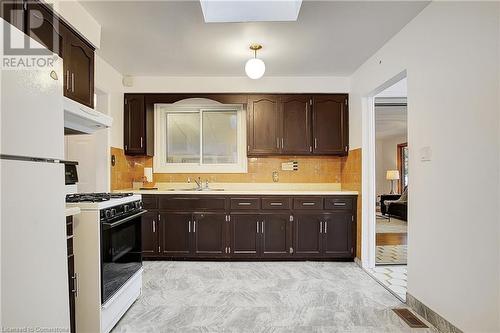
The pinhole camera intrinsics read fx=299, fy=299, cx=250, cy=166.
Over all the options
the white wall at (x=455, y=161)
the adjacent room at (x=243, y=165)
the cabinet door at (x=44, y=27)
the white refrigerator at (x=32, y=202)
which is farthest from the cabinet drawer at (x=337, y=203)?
the cabinet door at (x=44, y=27)

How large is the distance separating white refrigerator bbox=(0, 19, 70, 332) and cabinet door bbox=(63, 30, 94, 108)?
3.08 ft

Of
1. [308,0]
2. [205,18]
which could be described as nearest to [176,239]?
[205,18]

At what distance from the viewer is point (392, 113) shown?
6.31m

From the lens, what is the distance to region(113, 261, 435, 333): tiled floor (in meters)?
2.23

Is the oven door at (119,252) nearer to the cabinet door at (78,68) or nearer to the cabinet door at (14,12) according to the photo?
the cabinet door at (78,68)

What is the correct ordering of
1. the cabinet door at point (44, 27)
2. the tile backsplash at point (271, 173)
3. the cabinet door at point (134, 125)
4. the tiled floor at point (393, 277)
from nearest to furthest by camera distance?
1. the cabinet door at point (44, 27)
2. the tiled floor at point (393, 277)
3. the cabinet door at point (134, 125)
4. the tile backsplash at point (271, 173)

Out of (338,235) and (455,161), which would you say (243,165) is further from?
(455,161)

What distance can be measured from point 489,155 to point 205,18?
2.25 m

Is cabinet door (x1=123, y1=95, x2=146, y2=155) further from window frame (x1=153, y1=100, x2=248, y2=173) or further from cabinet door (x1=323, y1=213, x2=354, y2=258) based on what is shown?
cabinet door (x1=323, y1=213, x2=354, y2=258)

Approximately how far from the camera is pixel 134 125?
4066mm

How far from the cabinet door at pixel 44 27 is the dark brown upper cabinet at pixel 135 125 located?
1826mm

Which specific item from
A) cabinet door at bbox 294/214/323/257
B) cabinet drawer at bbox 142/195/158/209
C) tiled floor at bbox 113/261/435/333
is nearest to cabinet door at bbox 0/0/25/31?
tiled floor at bbox 113/261/435/333

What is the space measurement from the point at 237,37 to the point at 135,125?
1.99 meters

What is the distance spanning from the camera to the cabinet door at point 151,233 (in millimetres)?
3821
